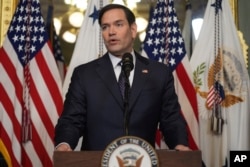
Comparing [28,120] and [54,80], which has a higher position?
[54,80]

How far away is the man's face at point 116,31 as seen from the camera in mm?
2832

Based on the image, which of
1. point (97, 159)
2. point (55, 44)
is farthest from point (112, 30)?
point (55, 44)

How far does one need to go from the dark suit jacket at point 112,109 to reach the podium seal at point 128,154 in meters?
0.61

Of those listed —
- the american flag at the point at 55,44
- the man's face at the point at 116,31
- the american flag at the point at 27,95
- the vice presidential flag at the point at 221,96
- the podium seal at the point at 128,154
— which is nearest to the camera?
the podium seal at the point at 128,154

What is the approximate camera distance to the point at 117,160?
2.03m

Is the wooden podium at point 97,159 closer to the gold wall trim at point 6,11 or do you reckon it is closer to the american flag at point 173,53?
the american flag at point 173,53

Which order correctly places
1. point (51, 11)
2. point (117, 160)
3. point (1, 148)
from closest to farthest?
point (117, 160) < point (1, 148) < point (51, 11)

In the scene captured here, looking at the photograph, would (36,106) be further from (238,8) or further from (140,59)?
(238,8)

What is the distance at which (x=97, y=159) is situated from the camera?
2.07m

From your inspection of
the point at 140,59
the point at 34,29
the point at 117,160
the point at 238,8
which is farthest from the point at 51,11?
the point at 117,160

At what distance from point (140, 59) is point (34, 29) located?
2062mm

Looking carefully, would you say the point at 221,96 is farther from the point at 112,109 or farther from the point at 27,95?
the point at 112,109

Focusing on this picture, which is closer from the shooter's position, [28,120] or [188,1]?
[28,120]

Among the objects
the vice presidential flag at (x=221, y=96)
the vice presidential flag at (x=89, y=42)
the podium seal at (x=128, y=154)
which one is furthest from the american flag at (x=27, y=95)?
the podium seal at (x=128, y=154)
